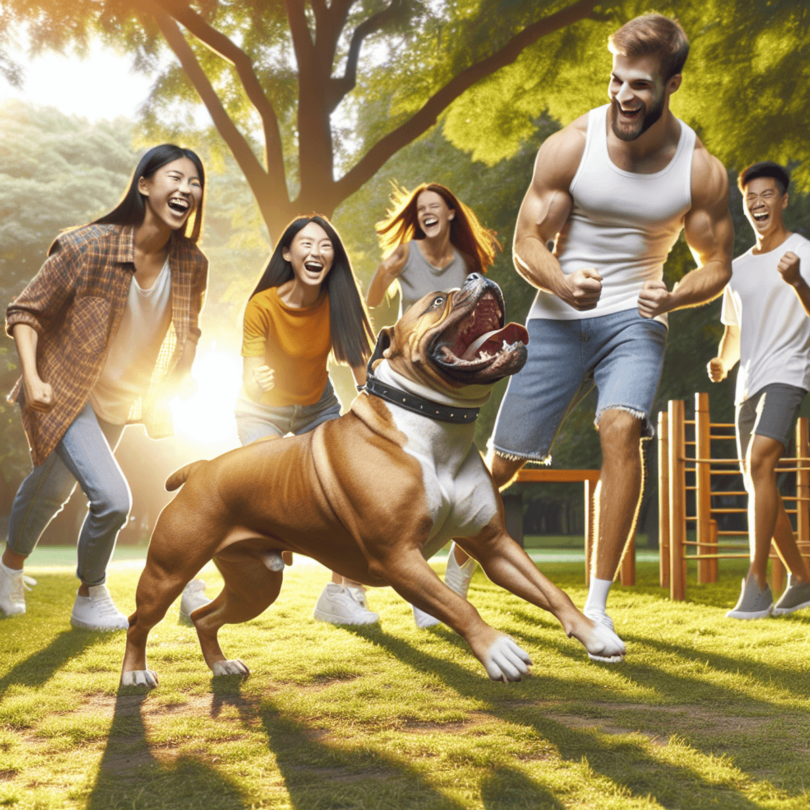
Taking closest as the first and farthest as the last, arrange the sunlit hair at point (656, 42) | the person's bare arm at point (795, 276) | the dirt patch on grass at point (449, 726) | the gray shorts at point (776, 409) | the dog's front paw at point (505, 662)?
the dog's front paw at point (505, 662)
the dirt patch on grass at point (449, 726)
the sunlit hair at point (656, 42)
the person's bare arm at point (795, 276)
the gray shorts at point (776, 409)

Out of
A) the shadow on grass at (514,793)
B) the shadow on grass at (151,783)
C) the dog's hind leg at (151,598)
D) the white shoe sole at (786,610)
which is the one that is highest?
the dog's hind leg at (151,598)

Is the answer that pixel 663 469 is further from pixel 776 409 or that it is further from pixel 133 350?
pixel 133 350

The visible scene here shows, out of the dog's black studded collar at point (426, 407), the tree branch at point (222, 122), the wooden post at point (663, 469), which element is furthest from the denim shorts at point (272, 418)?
the tree branch at point (222, 122)

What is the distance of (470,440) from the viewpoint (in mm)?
2863

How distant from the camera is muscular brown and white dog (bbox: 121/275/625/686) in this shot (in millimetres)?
2627

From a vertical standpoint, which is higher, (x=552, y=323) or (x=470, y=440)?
(x=552, y=323)

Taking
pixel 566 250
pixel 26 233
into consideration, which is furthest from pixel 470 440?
pixel 26 233

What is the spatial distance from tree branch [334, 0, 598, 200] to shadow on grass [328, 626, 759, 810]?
756 centimetres

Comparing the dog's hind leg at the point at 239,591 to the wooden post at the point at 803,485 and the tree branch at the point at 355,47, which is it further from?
the tree branch at the point at 355,47

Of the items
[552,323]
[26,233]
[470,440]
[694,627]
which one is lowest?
[694,627]

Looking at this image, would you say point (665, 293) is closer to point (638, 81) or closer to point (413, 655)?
point (638, 81)

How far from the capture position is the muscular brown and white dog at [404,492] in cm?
263

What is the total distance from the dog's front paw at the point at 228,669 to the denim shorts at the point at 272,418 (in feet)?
3.77

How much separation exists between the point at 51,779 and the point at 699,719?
2034mm
